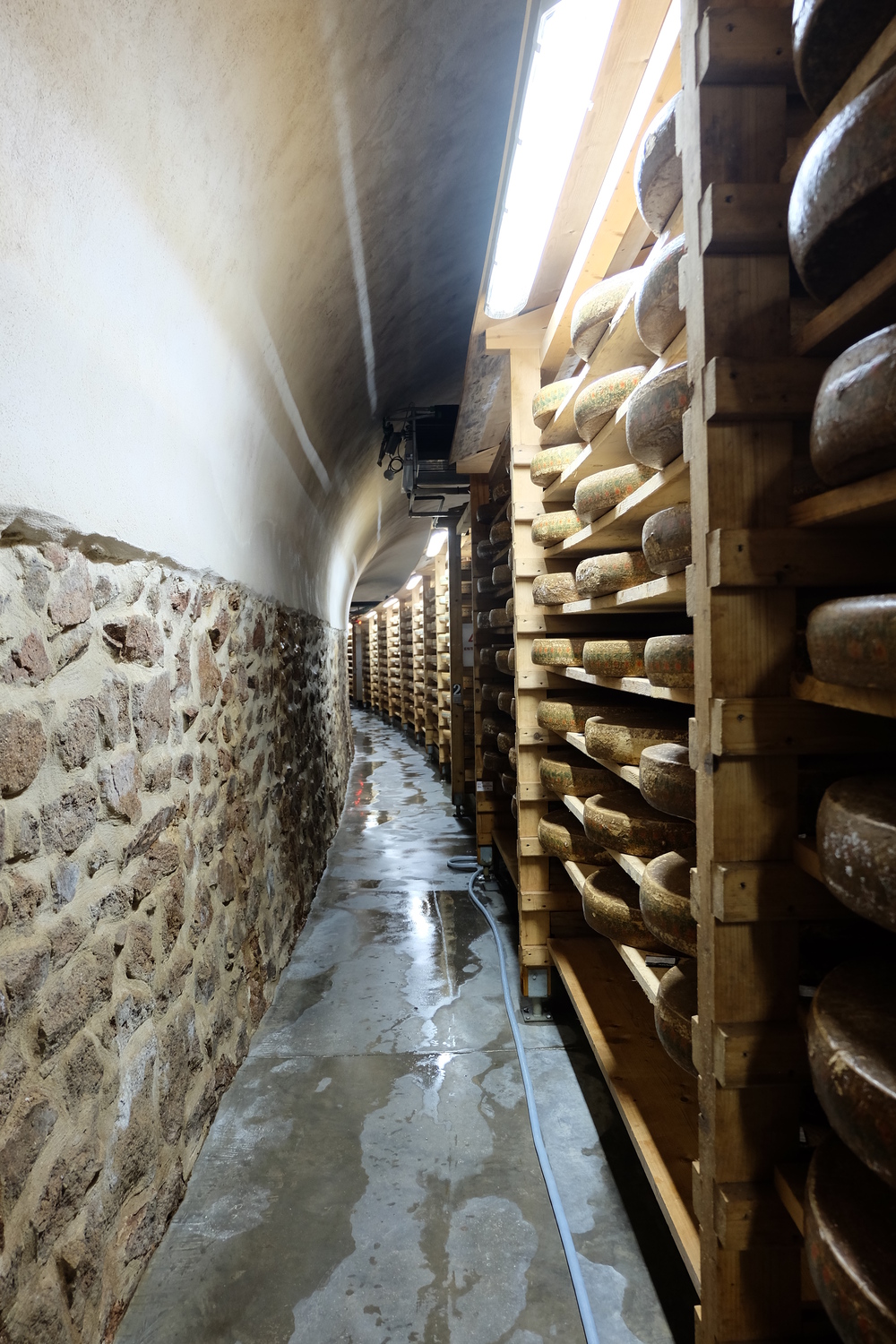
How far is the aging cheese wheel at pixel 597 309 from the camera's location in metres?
2.11

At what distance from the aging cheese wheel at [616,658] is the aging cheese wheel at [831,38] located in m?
1.32

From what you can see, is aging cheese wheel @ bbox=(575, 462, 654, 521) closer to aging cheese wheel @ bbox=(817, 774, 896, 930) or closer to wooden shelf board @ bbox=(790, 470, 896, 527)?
wooden shelf board @ bbox=(790, 470, 896, 527)

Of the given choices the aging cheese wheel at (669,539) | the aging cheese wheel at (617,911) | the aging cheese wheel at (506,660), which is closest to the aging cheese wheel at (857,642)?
the aging cheese wheel at (669,539)

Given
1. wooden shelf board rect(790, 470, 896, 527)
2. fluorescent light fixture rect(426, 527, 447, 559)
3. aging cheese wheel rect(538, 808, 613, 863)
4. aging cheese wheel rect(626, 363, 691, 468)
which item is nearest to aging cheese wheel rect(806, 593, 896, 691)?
wooden shelf board rect(790, 470, 896, 527)

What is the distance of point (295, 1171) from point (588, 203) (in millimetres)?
3150

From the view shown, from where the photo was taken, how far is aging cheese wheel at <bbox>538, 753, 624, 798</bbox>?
2.78 metres

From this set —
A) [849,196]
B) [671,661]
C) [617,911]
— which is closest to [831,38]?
[849,196]

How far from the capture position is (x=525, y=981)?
3305 mm

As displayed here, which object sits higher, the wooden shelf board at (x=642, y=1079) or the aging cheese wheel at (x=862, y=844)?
the aging cheese wheel at (x=862, y=844)

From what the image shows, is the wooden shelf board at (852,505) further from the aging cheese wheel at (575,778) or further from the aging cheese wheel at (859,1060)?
the aging cheese wheel at (575,778)

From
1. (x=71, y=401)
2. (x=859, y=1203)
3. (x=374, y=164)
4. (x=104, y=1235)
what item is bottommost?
(x=104, y=1235)

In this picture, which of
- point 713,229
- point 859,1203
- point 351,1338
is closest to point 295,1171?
point 351,1338

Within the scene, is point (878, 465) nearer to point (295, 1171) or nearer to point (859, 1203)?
point (859, 1203)

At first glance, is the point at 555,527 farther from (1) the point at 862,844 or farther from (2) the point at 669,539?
(1) the point at 862,844
